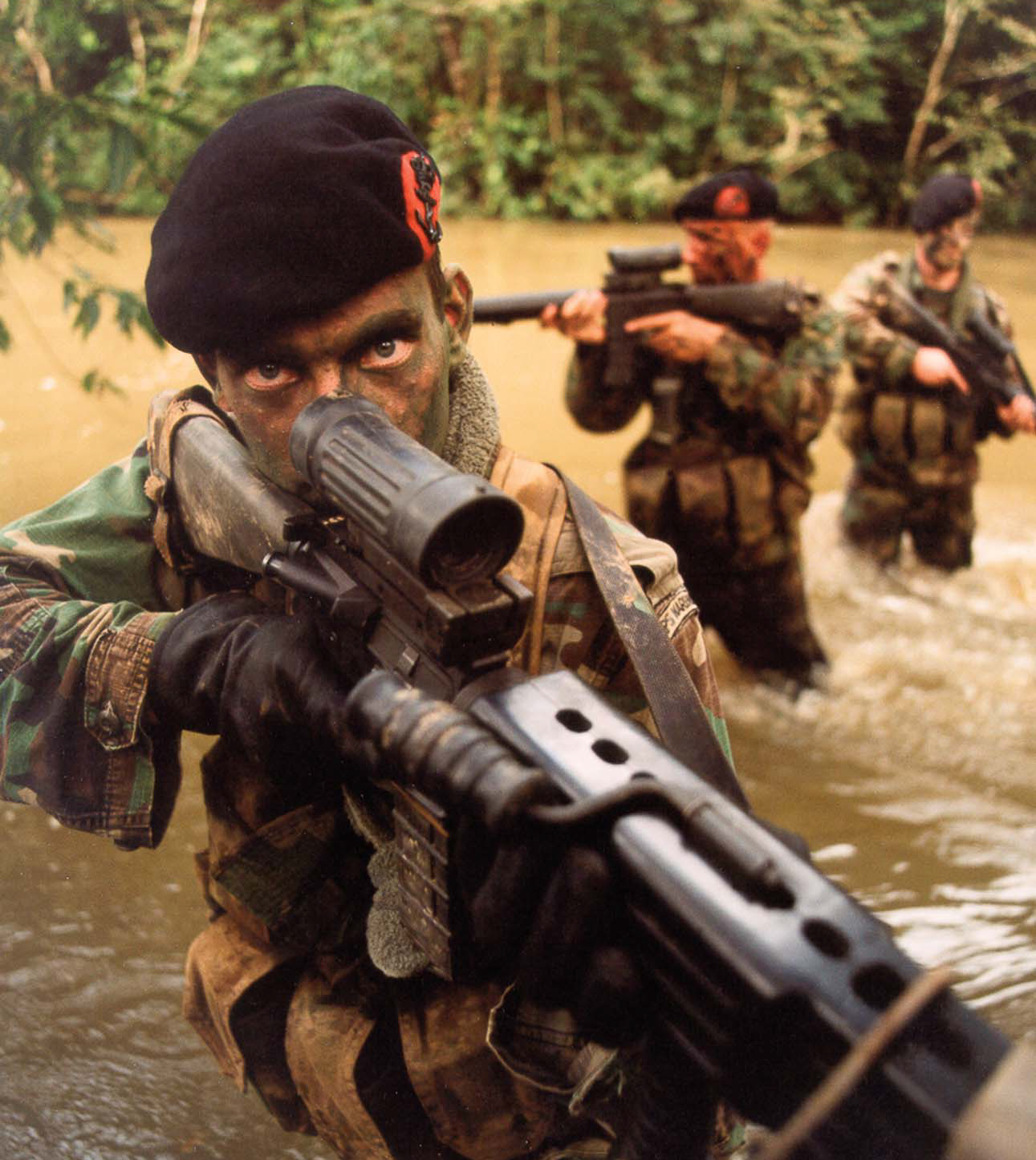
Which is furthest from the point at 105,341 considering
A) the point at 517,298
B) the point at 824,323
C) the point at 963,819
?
the point at 963,819

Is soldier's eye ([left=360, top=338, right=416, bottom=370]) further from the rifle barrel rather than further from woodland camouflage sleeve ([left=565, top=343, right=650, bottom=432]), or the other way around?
woodland camouflage sleeve ([left=565, top=343, right=650, bottom=432])

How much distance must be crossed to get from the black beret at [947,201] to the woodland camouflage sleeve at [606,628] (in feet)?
16.5

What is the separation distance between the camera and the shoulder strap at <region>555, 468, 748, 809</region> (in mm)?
1430

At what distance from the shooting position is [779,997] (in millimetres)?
872

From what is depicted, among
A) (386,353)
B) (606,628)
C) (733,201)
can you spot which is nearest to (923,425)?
(733,201)

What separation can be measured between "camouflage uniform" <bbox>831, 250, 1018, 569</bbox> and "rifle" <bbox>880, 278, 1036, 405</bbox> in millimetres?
53

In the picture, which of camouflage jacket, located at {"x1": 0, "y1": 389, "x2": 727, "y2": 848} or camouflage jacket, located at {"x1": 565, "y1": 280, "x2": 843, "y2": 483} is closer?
camouflage jacket, located at {"x1": 0, "y1": 389, "x2": 727, "y2": 848}

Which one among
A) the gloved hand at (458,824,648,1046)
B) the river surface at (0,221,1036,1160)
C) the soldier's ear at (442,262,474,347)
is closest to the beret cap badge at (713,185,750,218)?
the river surface at (0,221,1036,1160)

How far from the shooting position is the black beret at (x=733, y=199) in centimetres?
455

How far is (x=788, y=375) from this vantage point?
457 cm

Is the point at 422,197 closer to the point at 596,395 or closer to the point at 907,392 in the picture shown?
the point at 596,395

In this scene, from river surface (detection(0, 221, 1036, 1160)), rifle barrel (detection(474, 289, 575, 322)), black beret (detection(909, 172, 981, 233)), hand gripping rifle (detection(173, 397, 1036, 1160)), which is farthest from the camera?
black beret (detection(909, 172, 981, 233))

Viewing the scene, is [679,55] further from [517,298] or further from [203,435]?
[203,435]

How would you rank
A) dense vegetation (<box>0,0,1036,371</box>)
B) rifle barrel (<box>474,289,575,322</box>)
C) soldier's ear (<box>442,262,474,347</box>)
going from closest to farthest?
soldier's ear (<box>442,262,474,347</box>) < rifle barrel (<box>474,289,575,322</box>) < dense vegetation (<box>0,0,1036,371</box>)
